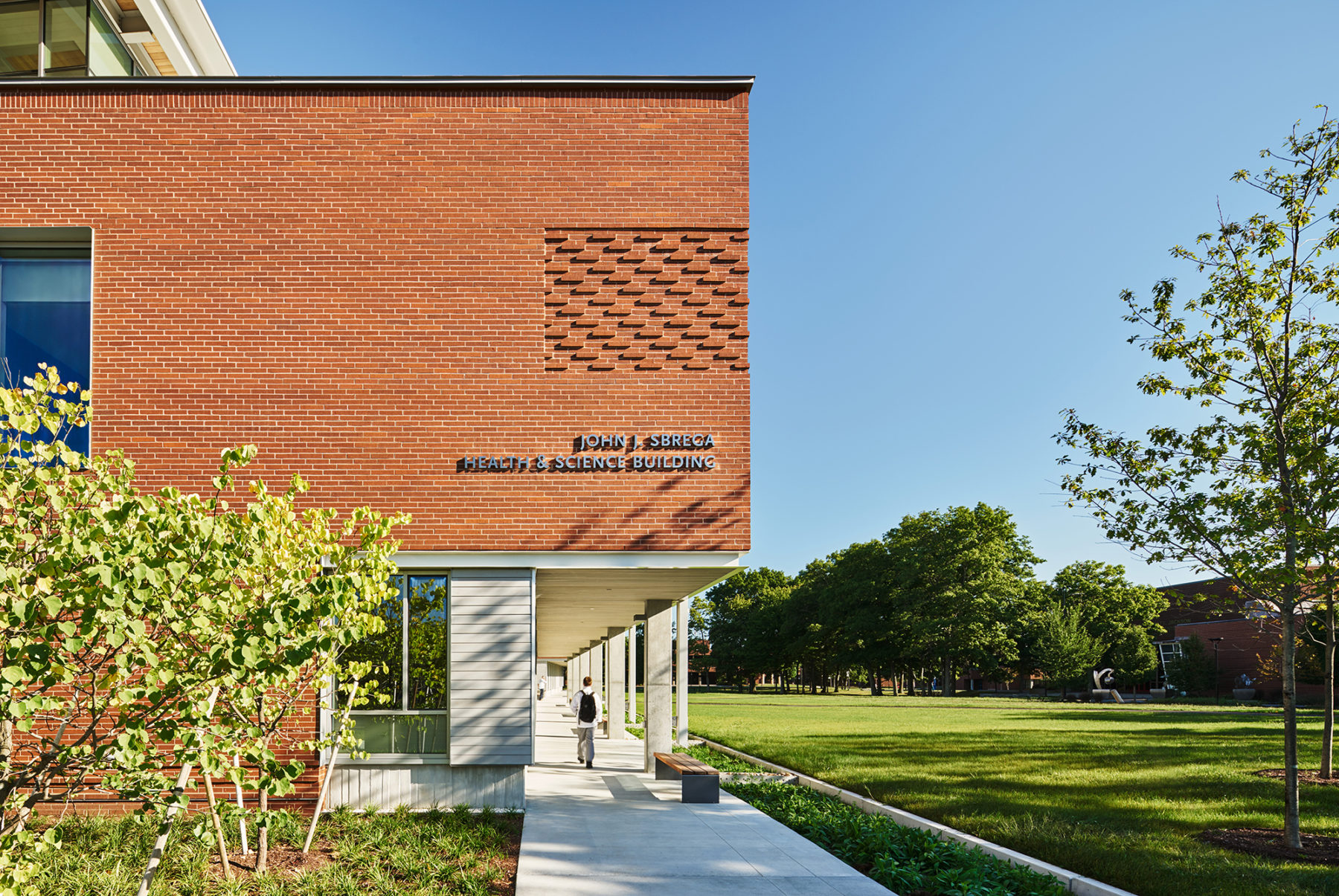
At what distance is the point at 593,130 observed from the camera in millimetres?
14117

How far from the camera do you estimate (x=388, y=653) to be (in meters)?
13.6

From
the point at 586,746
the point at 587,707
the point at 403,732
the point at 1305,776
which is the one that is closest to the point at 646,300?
the point at 403,732

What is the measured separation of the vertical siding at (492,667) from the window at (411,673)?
0.79 ft

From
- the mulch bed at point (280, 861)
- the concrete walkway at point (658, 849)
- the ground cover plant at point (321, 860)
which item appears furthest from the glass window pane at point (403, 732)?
the mulch bed at point (280, 861)

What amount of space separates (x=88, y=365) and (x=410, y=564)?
5.30m

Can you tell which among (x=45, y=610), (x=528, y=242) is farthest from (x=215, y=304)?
(x=45, y=610)

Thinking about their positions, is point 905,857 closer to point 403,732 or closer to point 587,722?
point 403,732

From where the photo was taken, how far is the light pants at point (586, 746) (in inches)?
762

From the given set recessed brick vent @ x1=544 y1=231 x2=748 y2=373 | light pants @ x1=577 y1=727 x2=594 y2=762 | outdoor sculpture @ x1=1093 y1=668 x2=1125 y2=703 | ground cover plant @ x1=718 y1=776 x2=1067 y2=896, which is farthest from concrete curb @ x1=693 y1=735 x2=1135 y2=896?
outdoor sculpture @ x1=1093 y1=668 x2=1125 y2=703

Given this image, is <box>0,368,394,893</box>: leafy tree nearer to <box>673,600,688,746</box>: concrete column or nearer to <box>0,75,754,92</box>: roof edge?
<box>0,75,754,92</box>: roof edge

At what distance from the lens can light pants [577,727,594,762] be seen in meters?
19.4

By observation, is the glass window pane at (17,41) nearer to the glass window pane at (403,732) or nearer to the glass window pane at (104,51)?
the glass window pane at (104,51)

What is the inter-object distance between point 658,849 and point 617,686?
698 inches

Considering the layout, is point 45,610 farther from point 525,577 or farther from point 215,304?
point 215,304
